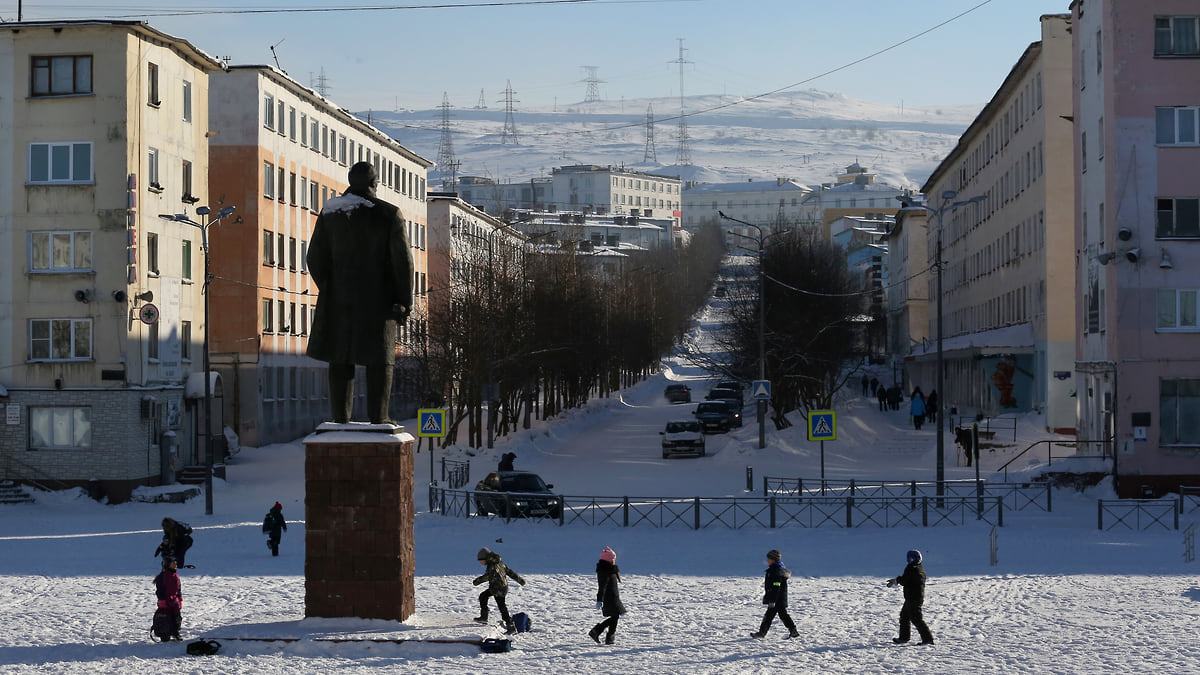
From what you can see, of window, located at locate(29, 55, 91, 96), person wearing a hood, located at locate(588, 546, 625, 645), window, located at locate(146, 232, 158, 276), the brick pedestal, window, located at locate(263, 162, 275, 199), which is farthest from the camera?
window, located at locate(263, 162, 275, 199)

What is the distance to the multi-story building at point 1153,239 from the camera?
40438mm

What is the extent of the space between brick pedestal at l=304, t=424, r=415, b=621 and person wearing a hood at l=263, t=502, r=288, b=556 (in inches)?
418

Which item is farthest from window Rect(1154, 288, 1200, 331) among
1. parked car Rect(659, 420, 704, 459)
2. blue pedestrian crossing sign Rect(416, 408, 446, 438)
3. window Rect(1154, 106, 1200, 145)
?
blue pedestrian crossing sign Rect(416, 408, 446, 438)

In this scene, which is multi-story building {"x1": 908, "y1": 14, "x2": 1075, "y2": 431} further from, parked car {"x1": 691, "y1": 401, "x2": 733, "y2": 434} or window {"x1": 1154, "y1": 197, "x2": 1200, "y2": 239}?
parked car {"x1": 691, "y1": 401, "x2": 733, "y2": 434}

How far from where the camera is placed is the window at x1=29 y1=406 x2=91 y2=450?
4262cm

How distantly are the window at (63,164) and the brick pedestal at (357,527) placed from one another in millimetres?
28761

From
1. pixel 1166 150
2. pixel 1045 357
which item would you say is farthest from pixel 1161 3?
pixel 1045 357

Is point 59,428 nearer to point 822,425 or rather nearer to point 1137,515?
point 822,425

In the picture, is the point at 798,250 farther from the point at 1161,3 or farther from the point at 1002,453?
the point at 1161,3

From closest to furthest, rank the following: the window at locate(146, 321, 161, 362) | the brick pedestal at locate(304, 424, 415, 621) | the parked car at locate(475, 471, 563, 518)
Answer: the brick pedestal at locate(304, 424, 415, 621) → the parked car at locate(475, 471, 563, 518) → the window at locate(146, 321, 161, 362)

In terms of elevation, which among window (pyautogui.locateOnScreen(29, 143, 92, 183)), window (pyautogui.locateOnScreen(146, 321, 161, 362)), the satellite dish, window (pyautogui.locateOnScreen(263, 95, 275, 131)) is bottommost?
window (pyautogui.locateOnScreen(146, 321, 161, 362))

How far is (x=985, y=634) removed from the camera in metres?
19.2

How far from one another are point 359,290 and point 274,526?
11.1 meters

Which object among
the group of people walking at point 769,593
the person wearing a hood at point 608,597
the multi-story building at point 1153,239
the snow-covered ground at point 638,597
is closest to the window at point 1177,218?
the multi-story building at point 1153,239
